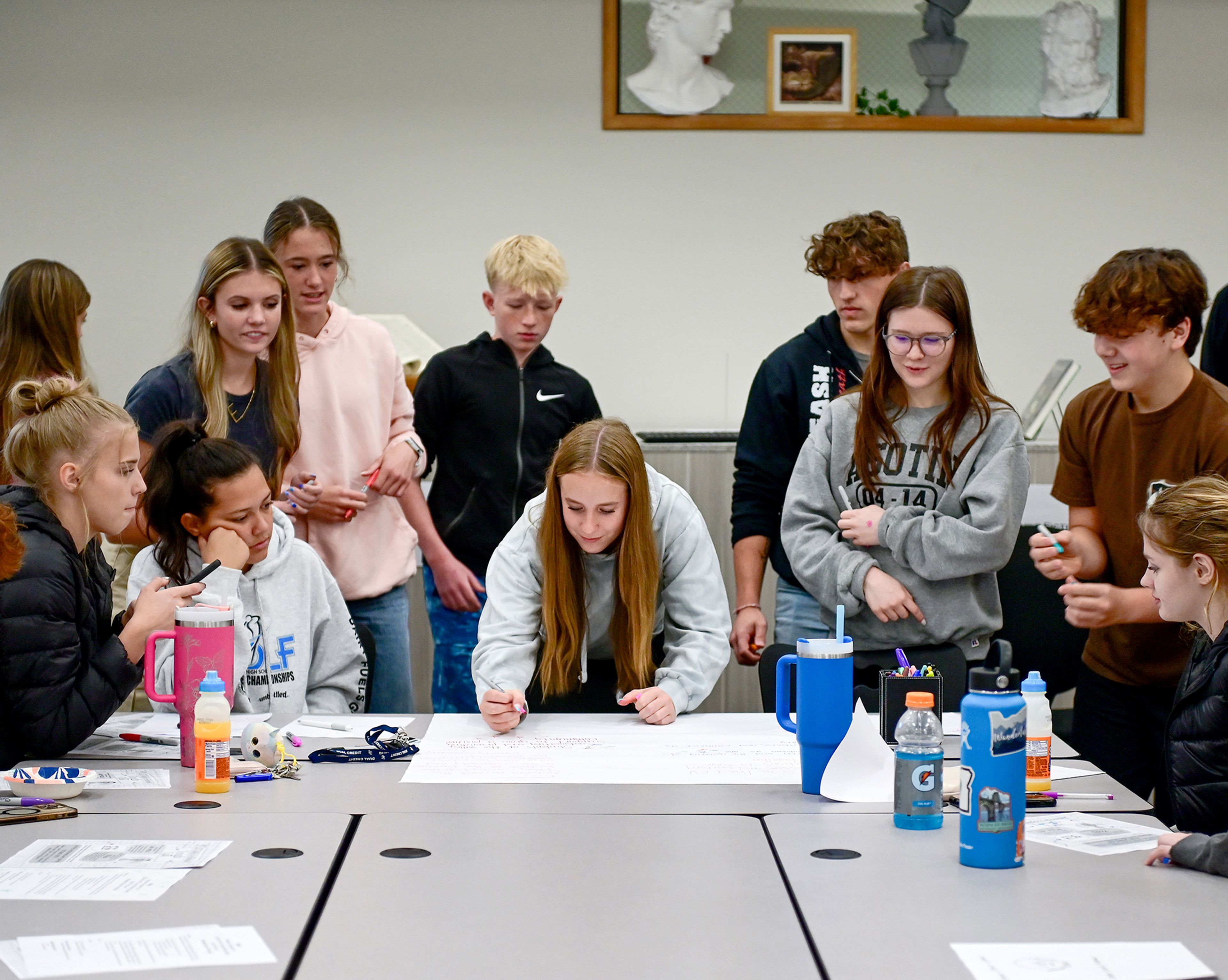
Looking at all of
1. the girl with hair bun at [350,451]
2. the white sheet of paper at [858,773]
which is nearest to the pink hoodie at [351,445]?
the girl with hair bun at [350,451]

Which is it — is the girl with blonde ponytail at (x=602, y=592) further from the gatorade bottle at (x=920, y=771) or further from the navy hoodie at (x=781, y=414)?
the gatorade bottle at (x=920, y=771)

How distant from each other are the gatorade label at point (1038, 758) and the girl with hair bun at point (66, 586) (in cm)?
131

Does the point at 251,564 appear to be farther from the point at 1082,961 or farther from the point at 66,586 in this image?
the point at 1082,961

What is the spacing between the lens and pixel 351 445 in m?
2.95

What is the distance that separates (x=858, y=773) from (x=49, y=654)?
3.93 ft

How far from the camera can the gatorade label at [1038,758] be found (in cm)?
175

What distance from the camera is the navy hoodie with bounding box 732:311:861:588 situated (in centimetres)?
279

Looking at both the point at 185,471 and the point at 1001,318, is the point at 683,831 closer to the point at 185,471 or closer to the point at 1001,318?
the point at 185,471

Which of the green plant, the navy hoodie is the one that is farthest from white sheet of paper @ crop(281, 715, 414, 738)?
the green plant

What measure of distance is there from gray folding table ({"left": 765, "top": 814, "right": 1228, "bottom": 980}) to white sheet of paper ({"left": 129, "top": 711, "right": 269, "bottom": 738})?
3.14 ft

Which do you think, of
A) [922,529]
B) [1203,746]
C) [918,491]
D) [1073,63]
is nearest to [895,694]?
[1203,746]

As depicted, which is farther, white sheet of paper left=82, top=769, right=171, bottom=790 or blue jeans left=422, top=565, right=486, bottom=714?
blue jeans left=422, top=565, right=486, bottom=714

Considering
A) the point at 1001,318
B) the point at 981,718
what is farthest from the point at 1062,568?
the point at 1001,318

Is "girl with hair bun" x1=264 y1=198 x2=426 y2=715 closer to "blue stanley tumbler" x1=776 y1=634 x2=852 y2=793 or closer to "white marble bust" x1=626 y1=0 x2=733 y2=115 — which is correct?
"blue stanley tumbler" x1=776 y1=634 x2=852 y2=793
